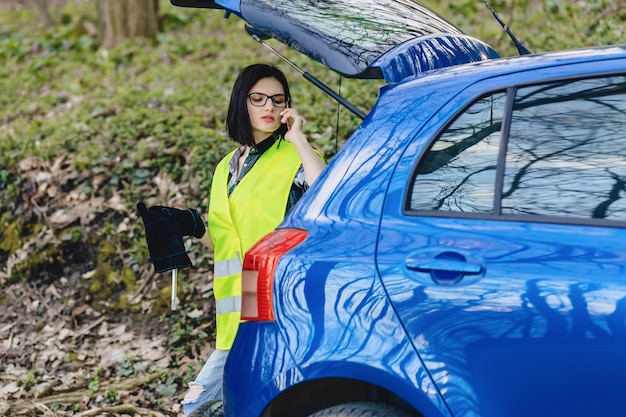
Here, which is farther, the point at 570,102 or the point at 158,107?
the point at 158,107

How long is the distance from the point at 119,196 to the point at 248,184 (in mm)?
3834

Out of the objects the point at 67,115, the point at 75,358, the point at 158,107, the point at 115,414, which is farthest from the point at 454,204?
the point at 67,115

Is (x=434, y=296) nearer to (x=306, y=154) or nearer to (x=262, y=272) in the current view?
(x=262, y=272)

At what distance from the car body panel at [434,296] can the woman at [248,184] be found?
840 mm

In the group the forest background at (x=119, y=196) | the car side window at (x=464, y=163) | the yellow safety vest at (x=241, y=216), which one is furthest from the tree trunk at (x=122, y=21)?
the car side window at (x=464, y=163)

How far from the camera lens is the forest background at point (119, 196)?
571 cm

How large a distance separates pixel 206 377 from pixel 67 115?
6.14 metres

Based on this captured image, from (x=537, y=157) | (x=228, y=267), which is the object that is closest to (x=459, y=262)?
(x=537, y=157)

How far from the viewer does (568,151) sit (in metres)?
2.46

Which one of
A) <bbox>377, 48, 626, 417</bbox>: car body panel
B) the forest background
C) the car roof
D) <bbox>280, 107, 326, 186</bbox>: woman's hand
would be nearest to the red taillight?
<bbox>377, 48, 626, 417</bbox>: car body panel

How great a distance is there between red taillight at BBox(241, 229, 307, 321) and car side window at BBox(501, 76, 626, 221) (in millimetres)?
676

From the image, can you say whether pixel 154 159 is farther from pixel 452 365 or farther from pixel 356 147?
pixel 452 365

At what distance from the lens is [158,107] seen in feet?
29.3

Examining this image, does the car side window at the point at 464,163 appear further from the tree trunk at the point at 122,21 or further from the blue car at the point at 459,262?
the tree trunk at the point at 122,21
